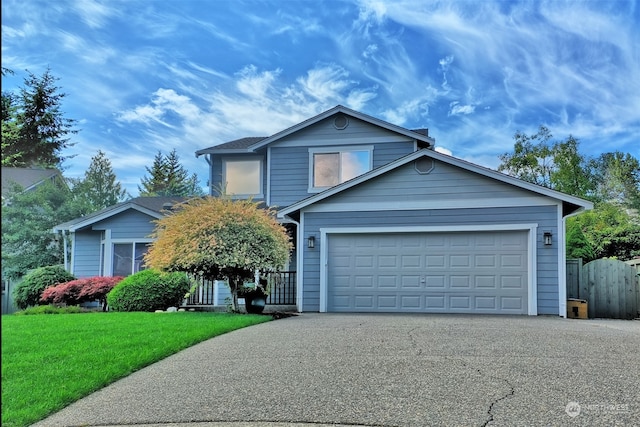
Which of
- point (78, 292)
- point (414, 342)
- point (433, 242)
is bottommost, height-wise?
point (414, 342)

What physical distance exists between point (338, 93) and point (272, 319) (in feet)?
43.9

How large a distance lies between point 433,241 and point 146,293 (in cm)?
748

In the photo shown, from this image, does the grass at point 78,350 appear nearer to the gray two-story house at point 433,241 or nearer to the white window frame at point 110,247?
the gray two-story house at point 433,241

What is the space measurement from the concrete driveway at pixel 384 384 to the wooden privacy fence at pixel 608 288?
22.2 feet

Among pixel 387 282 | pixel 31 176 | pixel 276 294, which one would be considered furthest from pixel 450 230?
pixel 31 176

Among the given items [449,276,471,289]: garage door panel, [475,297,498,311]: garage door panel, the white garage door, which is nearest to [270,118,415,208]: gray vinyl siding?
the white garage door

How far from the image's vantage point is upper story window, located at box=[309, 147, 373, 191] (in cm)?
1697

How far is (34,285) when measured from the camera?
1617cm

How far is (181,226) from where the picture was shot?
12.3 meters

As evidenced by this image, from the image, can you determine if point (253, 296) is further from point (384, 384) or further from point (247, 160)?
point (384, 384)

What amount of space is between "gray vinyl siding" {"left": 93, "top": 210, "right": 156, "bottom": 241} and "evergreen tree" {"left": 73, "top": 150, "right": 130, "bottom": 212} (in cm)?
1804

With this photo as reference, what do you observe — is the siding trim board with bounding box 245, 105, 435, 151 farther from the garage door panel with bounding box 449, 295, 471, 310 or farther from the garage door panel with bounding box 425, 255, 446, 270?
the garage door panel with bounding box 449, 295, 471, 310

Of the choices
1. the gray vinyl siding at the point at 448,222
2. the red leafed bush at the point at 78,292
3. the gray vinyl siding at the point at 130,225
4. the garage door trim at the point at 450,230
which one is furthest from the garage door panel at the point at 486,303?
the gray vinyl siding at the point at 130,225

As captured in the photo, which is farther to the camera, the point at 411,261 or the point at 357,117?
the point at 357,117
